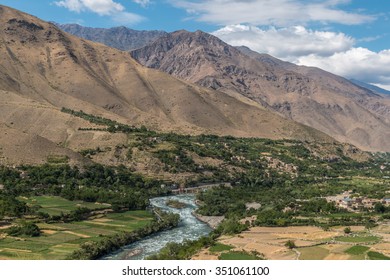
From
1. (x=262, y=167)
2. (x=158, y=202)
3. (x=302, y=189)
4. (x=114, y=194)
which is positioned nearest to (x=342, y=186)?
(x=302, y=189)

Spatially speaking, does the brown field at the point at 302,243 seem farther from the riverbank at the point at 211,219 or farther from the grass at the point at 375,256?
the riverbank at the point at 211,219

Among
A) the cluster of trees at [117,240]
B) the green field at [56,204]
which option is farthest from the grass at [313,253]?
the green field at [56,204]

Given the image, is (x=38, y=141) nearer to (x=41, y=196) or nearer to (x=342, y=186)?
(x=41, y=196)

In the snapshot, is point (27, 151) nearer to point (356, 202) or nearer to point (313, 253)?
point (356, 202)

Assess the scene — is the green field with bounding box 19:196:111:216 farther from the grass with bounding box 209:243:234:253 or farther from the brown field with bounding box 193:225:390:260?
the grass with bounding box 209:243:234:253

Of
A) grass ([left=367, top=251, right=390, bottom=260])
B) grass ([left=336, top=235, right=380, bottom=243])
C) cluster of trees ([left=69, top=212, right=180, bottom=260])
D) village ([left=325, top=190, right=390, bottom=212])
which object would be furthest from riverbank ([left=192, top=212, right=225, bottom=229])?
grass ([left=367, top=251, right=390, bottom=260])

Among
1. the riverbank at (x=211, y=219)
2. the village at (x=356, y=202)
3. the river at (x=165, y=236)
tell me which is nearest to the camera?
the river at (x=165, y=236)
